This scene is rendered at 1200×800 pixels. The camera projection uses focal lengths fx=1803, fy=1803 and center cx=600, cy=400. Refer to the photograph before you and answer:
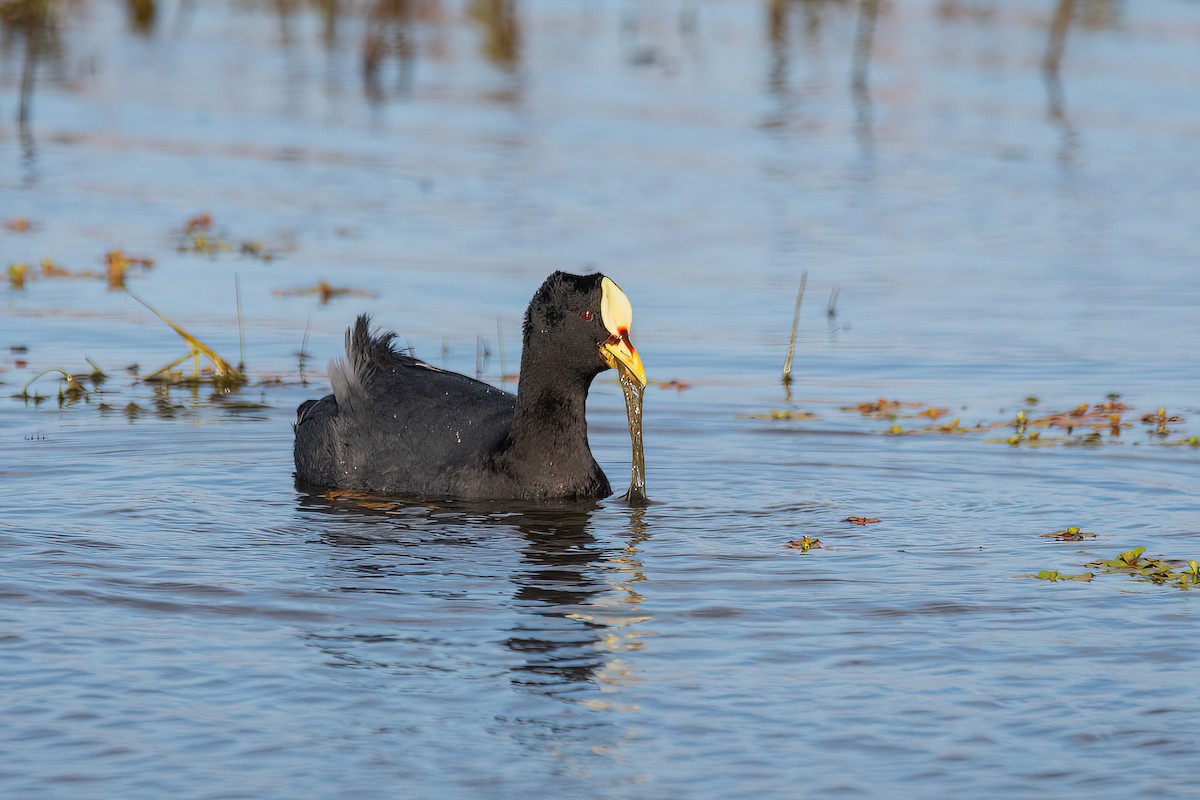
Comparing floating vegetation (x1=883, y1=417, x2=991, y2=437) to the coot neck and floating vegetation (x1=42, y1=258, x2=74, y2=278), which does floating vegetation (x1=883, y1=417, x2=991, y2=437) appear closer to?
the coot neck

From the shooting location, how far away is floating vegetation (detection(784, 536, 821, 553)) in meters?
8.11

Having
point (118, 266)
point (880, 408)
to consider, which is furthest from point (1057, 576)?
point (118, 266)

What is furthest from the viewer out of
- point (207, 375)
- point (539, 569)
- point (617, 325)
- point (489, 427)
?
point (207, 375)

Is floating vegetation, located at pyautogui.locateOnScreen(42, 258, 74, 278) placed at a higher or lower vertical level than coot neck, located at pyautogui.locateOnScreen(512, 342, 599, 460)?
higher

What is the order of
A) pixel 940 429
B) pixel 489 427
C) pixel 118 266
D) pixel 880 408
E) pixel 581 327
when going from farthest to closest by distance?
1. pixel 118 266
2. pixel 880 408
3. pixel 940 429
4. pixel 489 427
5. pixel 581 327

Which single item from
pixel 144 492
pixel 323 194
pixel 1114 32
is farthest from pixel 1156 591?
pixel 1114 32

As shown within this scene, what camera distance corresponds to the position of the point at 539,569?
7.91 meters

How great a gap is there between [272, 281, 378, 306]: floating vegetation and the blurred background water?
0.05 meters

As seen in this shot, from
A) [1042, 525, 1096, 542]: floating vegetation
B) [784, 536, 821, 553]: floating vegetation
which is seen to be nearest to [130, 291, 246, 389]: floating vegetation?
[784, 536, 821, 553]: floating vegetation

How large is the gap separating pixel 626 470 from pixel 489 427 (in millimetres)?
955

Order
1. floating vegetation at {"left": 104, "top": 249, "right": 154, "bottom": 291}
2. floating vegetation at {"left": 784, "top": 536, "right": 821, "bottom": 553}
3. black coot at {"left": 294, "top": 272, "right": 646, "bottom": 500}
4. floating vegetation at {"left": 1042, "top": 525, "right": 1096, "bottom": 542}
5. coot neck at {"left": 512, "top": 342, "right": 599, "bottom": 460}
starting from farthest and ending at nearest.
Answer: floating vegetation at {"left": 104, "top": 249, "right": 154, "bottom": 291}, coot neck at {"left": 512, "top": 342, "right": 599, "bottom": 460}, black coot at {"left": 294, "top": 272, "right": 646, "bottom": 500}, floating vegetation at {"left": 1042, "top": 525, "right": 1096, "bottom": 542}, floating vegetation at {"left": 784, "top": 536, "right": 821, "bottom": 553}

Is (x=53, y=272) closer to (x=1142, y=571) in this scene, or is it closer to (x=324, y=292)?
(x=324, y=292)

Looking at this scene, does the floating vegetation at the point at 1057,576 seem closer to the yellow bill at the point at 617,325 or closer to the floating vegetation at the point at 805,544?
the floating vegetation at the point at 805,544

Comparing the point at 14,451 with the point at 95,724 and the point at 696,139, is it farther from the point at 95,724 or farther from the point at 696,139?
the point at 696,139
